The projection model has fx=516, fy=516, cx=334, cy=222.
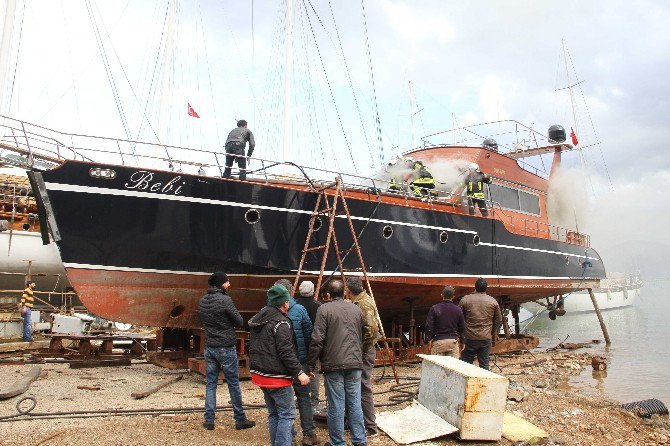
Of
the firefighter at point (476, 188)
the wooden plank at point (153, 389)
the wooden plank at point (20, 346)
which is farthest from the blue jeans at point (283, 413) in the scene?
the firefighter at point (476, 188)

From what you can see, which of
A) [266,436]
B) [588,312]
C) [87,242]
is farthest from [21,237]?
[588,312]

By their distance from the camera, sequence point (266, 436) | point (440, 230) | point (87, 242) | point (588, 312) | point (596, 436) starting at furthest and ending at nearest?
point (588, 312) < point (440, 230) < point (87, 242) < point (596, 436) < point (266, 436)

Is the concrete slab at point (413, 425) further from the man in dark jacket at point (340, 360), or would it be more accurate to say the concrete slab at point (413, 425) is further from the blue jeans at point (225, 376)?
the blue jeans at point (225, 376)

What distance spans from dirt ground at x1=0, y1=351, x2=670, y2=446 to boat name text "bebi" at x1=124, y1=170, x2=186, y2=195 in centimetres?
322

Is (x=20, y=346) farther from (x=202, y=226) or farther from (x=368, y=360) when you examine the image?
(x=368, y=360)

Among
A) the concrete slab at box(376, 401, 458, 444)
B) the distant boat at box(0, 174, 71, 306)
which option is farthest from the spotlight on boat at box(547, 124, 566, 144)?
the distant boat at box(0, 174, 71, 306)

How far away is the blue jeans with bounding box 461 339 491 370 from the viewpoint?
774cm

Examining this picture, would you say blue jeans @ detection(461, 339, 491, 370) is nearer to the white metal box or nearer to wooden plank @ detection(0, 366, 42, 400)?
the white metal box

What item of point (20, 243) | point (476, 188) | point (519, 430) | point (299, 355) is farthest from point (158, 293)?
point (20, 243)

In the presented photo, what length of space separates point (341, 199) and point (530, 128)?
469 inches

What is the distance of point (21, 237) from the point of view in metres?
19.0

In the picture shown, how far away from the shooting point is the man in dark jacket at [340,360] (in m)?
5.13

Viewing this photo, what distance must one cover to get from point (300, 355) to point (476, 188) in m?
9.12

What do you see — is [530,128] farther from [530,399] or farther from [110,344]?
[110,344]
